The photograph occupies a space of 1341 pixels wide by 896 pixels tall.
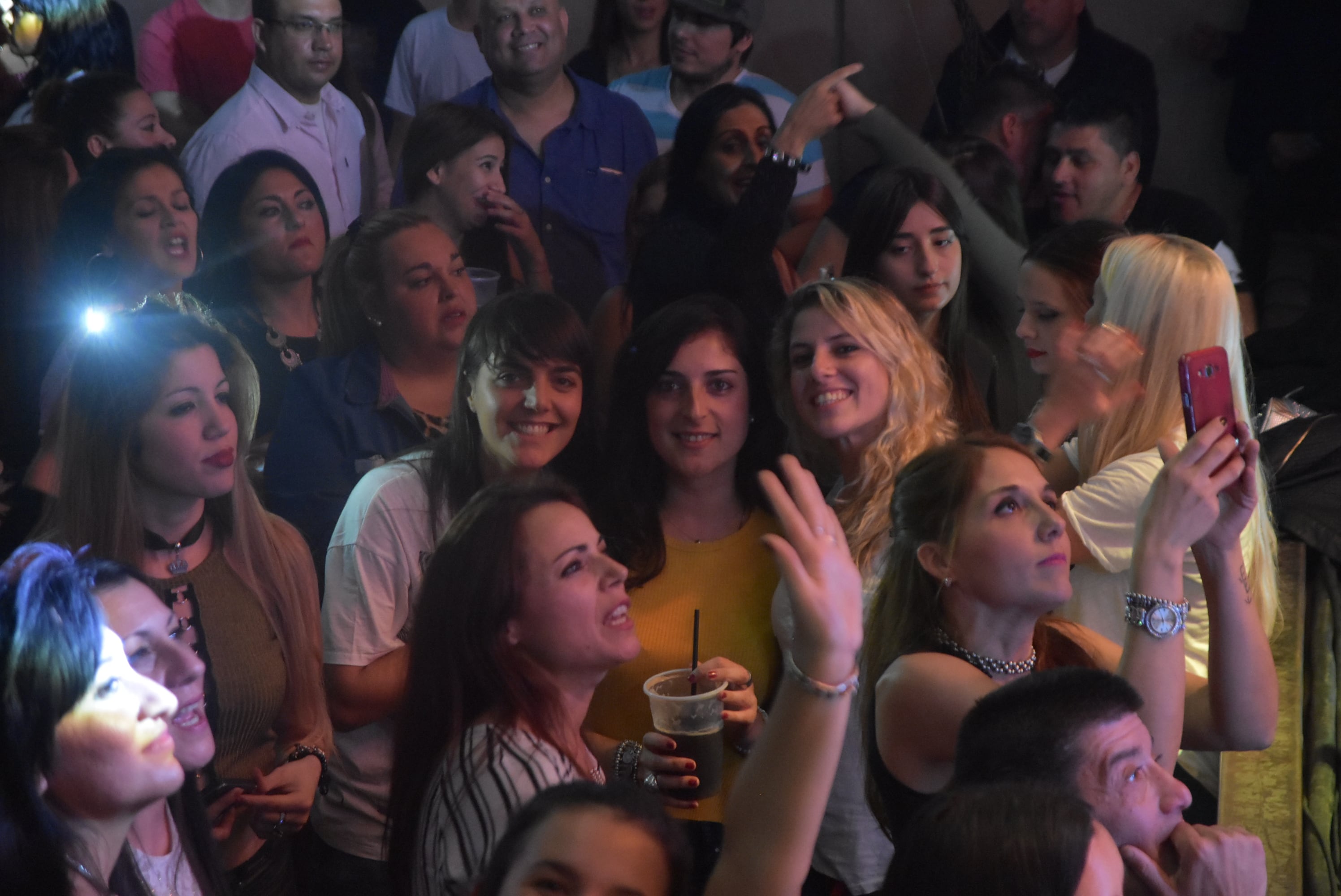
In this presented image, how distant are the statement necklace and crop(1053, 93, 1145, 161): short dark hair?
65.2 inches

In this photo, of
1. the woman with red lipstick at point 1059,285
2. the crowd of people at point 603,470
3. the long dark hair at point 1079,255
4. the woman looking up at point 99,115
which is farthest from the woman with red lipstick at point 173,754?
the long dark hair at point 1079,255

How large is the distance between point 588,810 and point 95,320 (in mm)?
1414

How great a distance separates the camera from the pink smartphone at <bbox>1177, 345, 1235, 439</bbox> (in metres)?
1.79

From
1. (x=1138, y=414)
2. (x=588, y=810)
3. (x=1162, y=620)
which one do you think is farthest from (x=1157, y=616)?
(x=588, y=810)

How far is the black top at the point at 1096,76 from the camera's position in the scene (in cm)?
293

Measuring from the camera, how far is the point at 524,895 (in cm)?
122

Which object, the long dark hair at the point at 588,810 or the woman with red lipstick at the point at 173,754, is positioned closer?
the long dark hair at the point at 588,810

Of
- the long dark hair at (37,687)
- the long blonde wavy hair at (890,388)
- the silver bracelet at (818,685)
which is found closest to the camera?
the silver bracelet at (818,685)

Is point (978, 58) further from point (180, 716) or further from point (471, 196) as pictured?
point (180, 716)

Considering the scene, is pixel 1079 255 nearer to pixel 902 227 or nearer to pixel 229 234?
pixel 902 227

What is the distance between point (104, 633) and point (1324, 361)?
2614 millimetres

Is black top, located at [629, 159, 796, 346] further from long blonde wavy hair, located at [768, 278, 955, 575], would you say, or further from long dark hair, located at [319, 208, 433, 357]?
long dark hair, located at [319, 208, 433, 357]

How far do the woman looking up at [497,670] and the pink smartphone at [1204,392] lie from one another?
2.61ft

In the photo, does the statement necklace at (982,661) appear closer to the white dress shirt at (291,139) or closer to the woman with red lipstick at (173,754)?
the woman with red lipstick at (173,754)
